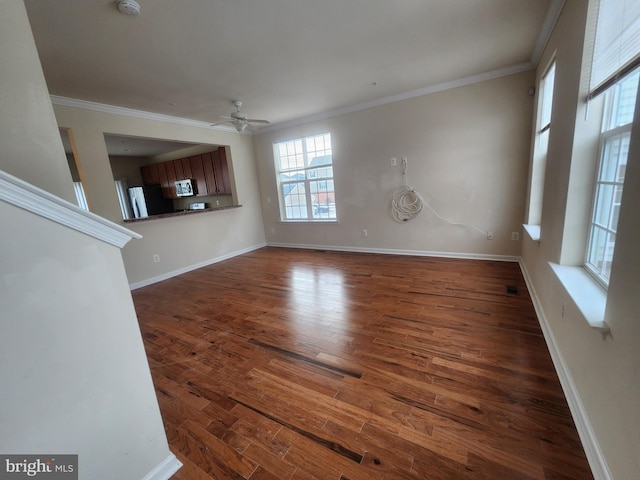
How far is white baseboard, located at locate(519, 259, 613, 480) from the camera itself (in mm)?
1074

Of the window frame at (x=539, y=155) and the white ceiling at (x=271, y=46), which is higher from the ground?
the white ceiling at (x=271, y=46)

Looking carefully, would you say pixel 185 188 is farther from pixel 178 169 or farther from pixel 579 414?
pixel 579 414

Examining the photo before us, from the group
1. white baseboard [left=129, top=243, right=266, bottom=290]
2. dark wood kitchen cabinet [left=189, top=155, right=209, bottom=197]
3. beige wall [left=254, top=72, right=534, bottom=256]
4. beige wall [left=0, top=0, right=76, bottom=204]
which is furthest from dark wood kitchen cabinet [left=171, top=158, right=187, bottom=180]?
beige wall [left=0, top=0, right=76, bottom=204]

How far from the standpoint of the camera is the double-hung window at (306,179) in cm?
503

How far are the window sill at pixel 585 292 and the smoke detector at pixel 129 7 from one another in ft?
10.3

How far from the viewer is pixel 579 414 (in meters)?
1.31

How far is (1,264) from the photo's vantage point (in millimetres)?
771

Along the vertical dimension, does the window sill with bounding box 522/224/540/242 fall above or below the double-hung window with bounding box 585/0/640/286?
below

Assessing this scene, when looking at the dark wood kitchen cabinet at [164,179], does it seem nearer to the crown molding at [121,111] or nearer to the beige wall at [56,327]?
the crown molding at [121,111]

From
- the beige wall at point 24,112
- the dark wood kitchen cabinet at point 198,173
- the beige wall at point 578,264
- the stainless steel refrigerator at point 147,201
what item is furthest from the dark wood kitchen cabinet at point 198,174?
the beige wall at point 578,264

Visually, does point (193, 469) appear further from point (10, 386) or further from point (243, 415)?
point (10, 386)

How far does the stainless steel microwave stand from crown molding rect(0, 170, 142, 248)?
5.66 meters

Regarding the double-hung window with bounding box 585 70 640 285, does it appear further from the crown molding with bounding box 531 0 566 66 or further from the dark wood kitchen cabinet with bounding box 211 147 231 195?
the dark wood kitchen cabinet with bounding box 211 147 231 195

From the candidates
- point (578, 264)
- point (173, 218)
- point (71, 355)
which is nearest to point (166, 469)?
Answer: point (71, 355)
